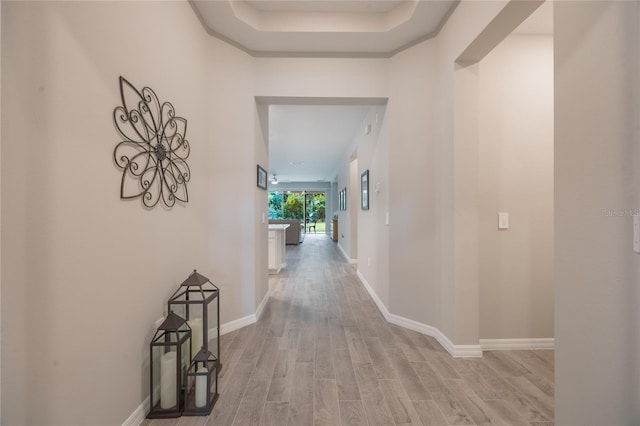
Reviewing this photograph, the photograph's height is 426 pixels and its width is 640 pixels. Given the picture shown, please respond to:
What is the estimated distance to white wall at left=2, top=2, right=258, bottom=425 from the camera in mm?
937

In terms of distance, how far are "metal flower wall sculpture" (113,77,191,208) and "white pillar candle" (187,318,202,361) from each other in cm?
82

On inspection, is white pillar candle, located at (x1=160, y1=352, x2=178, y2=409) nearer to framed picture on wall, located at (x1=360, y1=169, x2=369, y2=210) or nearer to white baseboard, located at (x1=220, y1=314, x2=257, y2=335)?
white baseboard, located at (x1=220, y1=314, x2=257, y2=335)

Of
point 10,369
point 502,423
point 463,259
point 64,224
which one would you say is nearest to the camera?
point 10,369

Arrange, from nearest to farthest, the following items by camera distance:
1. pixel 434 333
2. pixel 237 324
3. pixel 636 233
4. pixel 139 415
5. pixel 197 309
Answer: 1. pixel 636 233
2. pixel 139 415
3. pixel 197 309
4. pixel 434 333
5. pixel 237 324

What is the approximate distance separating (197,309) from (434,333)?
6.83 feet

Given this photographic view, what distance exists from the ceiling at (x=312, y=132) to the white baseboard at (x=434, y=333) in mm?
2873

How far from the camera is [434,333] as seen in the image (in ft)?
8.26

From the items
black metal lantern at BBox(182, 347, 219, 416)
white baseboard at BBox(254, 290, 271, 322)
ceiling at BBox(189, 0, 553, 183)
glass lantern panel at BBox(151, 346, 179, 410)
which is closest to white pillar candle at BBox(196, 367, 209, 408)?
black metal lantern at BBox(182, 347, 219, 416)

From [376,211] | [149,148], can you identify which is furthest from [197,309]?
[376,211]

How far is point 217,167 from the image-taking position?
2619mm

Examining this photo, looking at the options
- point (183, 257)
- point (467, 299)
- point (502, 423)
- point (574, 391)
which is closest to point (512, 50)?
point (467, 299)

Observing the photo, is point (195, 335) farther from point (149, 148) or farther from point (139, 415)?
point (149, 148)

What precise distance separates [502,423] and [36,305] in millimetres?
2233

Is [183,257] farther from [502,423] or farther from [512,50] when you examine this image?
[512,50]
